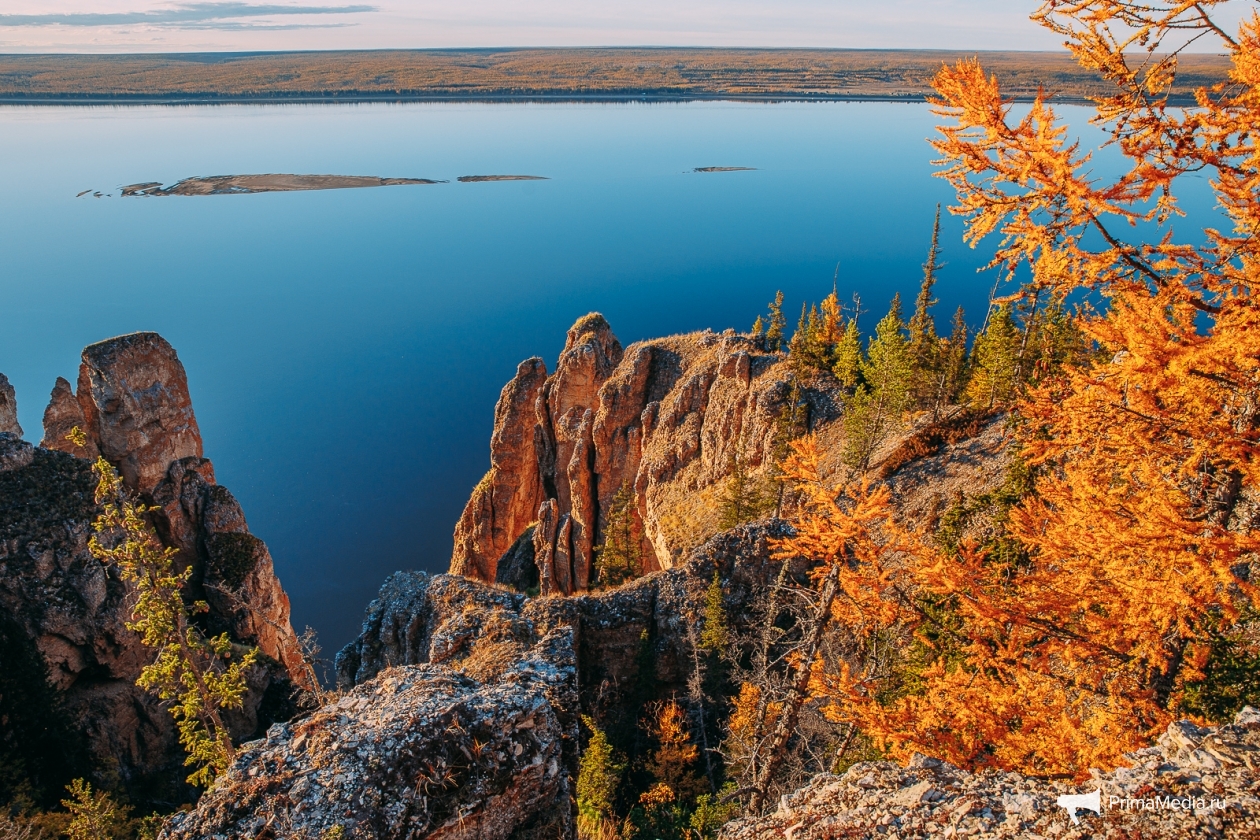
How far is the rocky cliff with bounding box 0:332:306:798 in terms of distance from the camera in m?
29.0

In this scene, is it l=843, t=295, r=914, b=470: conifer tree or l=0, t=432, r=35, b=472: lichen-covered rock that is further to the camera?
l=843, t=295, r=914, b=470: conifer tree

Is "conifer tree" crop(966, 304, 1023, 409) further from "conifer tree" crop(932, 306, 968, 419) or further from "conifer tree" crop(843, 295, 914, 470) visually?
"conifer tree" crop(843, 295, 914, 470)

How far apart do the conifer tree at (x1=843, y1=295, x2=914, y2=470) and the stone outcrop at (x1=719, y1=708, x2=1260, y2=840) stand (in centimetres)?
2683

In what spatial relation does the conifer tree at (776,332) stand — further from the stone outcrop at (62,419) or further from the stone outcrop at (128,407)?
the stone outcrop at (62,419)

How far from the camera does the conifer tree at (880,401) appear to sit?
3459 cm

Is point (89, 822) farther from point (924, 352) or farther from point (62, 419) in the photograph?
point (924, 352)

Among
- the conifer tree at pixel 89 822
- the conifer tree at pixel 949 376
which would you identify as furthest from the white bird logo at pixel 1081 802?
the conifer tree at pixel 949 376

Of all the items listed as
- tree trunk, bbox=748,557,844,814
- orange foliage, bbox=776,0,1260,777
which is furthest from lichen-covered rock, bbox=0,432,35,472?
orange foliage, bbox=776,0,1260,777

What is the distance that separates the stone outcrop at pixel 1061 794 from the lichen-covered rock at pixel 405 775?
4167mm

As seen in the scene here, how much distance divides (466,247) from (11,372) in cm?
11189

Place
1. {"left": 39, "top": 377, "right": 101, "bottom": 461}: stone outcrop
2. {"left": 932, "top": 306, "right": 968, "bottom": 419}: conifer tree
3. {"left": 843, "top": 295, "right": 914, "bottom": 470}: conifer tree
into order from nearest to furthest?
{"left": 843, "top": 295, "right": 914, "bottom": 470}: conifer tree
{"left": 39, "top": 377, "right": 101, "bottom": 461}: stone outcrop
{"left": 932, "top": 306, "right": 968, "bottom": 419}: conifer tree

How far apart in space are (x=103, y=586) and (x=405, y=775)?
2885cm

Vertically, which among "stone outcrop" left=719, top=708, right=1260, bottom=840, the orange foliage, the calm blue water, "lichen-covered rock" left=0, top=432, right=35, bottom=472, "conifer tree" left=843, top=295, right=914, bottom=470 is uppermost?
the orange foliage

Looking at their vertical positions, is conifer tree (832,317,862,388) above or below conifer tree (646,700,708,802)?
above
